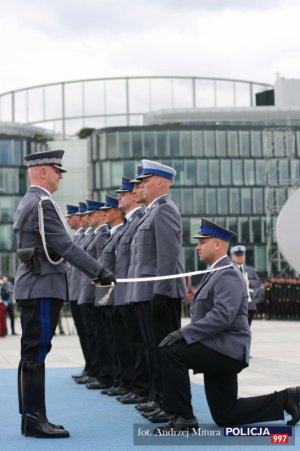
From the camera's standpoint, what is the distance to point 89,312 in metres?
12.0

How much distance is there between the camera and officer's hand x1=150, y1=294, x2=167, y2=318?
328 inches

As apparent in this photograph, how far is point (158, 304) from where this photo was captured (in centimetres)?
834

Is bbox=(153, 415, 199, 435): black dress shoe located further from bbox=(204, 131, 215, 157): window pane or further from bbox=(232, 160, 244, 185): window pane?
bbox=(232, 160, 244, 185): window pane

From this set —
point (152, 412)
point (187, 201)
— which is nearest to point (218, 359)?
point (152, 412)

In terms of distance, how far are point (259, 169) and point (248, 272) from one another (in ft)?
206

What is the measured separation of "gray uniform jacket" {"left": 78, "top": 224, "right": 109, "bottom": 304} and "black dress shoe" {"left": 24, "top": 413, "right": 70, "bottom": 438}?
403 centimetres

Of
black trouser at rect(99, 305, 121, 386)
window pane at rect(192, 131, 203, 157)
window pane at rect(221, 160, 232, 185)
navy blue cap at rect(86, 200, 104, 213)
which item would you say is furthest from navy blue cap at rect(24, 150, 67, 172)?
window pane at rect(221, 160, 232, 185)

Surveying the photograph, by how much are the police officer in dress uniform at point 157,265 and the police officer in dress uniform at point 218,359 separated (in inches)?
30.1

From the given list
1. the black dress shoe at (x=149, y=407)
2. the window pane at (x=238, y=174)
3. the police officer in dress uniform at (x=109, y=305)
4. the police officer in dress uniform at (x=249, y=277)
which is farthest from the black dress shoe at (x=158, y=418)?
the window pane at (x=238, y=174)

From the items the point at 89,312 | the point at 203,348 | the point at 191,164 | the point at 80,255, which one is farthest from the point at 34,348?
the point at 191,164

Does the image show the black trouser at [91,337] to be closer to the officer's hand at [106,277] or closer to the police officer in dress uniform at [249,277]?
the police officer in dress uniform at [249,277]

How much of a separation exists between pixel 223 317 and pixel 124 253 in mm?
3010

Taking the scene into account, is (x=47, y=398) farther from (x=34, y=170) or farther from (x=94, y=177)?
(x=94, y=177)

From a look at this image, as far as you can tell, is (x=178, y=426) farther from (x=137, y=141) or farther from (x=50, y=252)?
(x=137, y=141)
